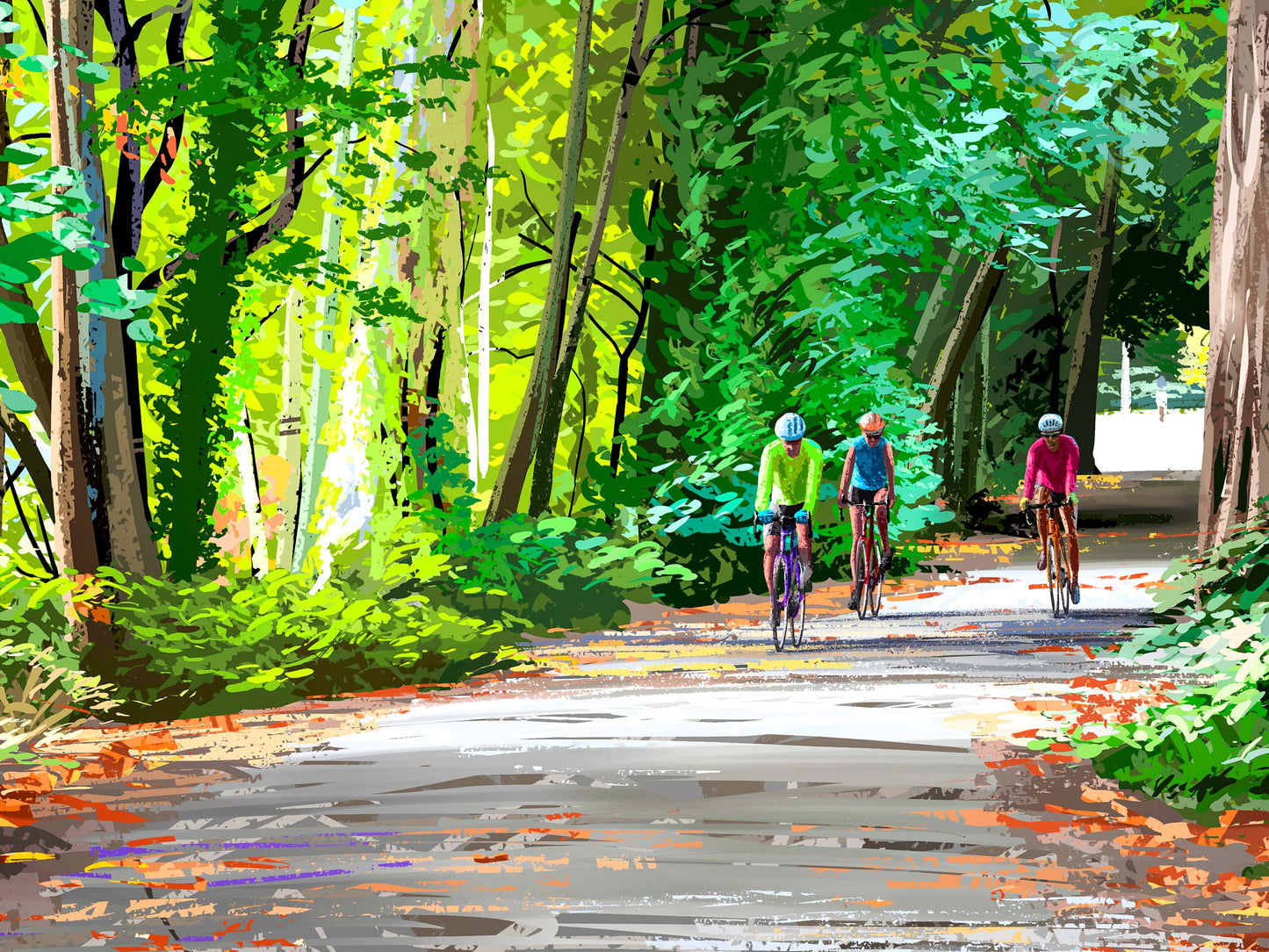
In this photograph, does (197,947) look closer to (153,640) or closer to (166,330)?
(153,640)

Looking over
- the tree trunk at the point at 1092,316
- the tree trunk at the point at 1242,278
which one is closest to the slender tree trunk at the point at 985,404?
the tree trunk at the point at 1092,316

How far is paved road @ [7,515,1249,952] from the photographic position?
22.4 ft

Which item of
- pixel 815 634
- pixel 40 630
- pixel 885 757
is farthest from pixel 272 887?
pixel 815 634

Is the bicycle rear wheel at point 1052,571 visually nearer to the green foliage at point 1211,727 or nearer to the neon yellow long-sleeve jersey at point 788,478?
the neon yellow long-sleeve jersey at point 788,478

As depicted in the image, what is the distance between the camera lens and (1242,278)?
12.4m

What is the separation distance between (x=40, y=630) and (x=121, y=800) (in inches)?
139

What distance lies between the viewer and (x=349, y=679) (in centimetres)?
1433

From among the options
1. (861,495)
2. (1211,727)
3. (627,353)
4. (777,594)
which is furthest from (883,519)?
(1211,727)

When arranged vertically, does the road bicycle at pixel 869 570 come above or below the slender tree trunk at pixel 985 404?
below

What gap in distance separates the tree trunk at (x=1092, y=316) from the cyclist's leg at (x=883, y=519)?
1950cm

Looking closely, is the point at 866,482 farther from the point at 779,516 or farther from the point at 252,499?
the point at 252,499

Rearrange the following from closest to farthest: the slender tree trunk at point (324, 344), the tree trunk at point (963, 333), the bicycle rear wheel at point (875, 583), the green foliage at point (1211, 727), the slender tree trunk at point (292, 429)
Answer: the green foliage at point (1211, 727), the slender tree trunk at point (324, 344), the slender tree trunk at point (292, 429), the bicycle rear wheel at point (875, 583), the tree trunk at point (963, 333)

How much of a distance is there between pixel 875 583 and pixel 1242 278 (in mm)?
7244

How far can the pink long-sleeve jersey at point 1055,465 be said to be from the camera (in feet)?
59.2
